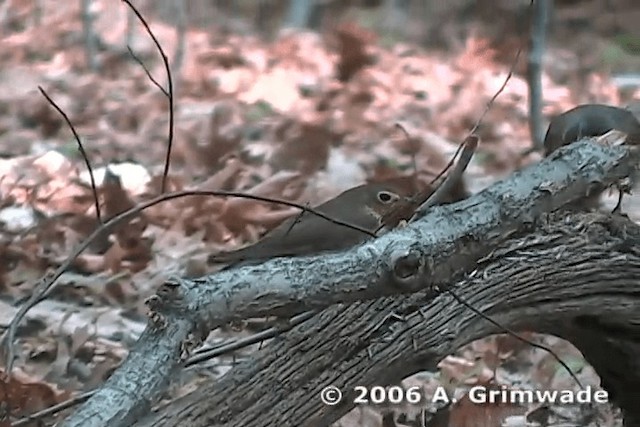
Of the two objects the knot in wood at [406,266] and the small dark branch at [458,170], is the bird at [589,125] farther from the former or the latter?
the knot in wood at [406,266]

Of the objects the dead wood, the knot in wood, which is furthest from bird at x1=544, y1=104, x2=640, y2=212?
the knot in wood

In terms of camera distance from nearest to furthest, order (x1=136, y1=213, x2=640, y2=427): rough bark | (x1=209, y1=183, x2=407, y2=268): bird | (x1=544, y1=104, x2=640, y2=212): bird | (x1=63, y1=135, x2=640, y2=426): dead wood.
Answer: (x1=63, y1=135, x2=640, y2=426): dead wood
(x1=136, y1=213, x2=640, y2=427): rough bark
(x1=544, y1=104, x2=640, y2=212): bird
(x1=209, y1=183, x2=407, y2=268): bird

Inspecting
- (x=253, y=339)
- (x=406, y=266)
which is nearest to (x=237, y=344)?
(x=253, y=339)

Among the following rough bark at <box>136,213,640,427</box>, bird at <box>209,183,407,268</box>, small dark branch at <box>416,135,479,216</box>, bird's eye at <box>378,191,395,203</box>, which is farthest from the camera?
bird's eye at <box>378,191,395,203</box>

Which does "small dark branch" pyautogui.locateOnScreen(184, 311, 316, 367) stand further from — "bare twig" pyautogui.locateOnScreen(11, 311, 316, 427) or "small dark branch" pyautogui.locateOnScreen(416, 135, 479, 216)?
"small dark branch" pyautogui.locateOnScreen(416, 135, 479, 216)

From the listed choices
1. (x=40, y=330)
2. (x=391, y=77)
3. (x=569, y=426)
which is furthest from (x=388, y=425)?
(x=391, y=77)

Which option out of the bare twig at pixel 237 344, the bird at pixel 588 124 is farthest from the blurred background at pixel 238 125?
the bare twig at pixel 237 344

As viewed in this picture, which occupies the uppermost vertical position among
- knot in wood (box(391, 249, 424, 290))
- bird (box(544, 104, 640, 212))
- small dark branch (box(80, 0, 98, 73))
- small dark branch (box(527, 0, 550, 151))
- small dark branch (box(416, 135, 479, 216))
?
small dark branch (box(80, 0, 98, 73))
